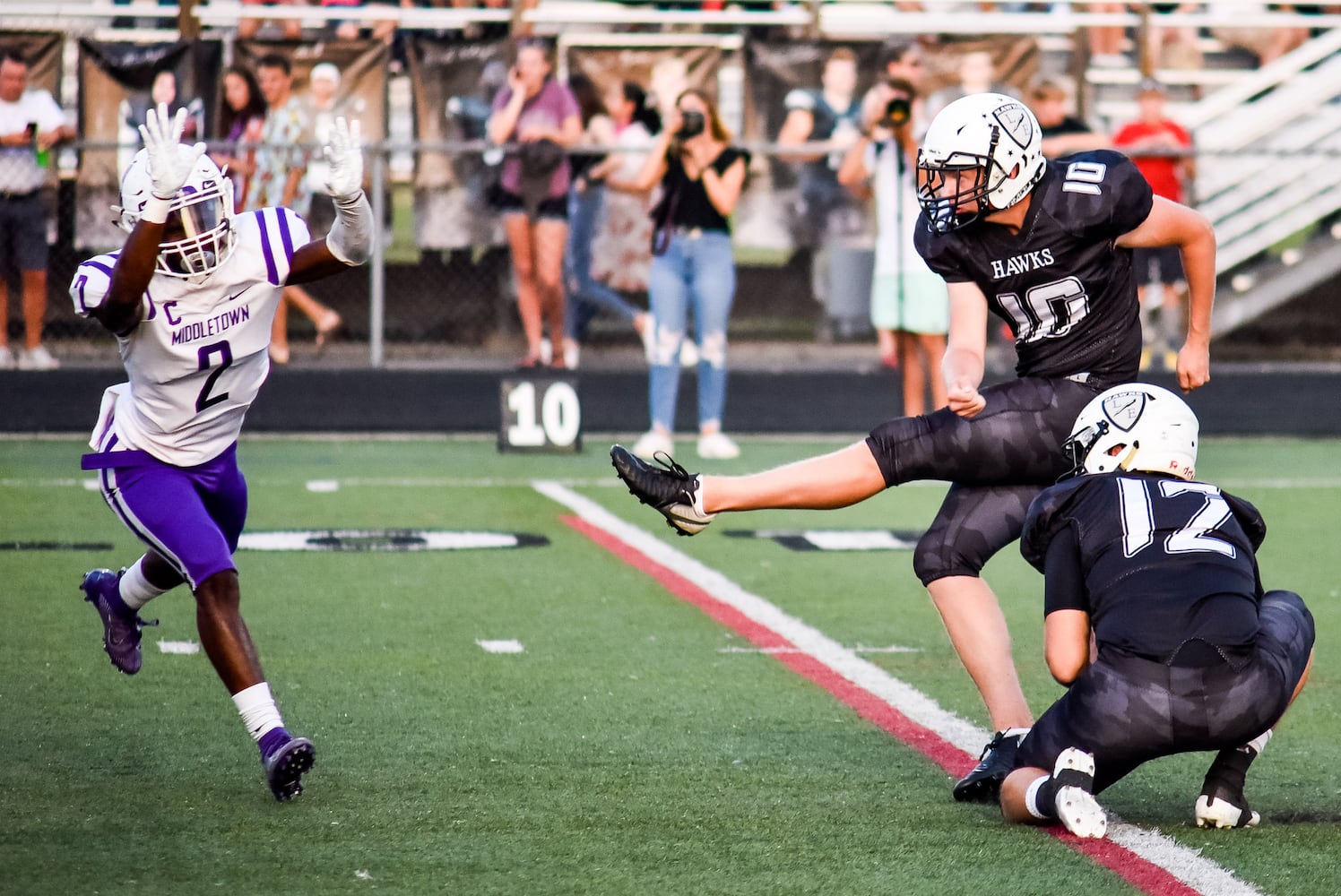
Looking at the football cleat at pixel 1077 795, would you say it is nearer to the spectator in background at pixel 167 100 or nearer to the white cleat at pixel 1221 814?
the white cleat at pixel 1221 814

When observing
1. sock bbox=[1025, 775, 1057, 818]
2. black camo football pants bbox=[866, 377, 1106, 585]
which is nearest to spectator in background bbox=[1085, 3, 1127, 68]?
black camo football pants bbox=[866, 377, 1106, 585]

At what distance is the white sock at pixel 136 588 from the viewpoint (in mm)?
5480

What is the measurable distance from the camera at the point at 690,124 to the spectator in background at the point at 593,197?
8.48 feet

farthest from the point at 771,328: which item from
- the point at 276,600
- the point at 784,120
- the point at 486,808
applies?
the point at 486,808

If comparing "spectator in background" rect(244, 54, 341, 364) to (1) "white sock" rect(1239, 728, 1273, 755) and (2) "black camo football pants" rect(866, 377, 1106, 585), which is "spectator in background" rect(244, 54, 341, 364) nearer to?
(2) "black camo football pants" rect(866, 377, 1106, 585)

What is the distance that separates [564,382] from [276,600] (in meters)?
4.89

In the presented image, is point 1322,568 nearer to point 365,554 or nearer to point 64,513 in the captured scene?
point 365,554

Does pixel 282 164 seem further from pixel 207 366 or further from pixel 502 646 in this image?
pixel 207 366

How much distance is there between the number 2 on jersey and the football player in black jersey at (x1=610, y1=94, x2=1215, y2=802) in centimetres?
107

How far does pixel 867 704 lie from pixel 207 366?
2.08 m

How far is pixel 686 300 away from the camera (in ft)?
37.9

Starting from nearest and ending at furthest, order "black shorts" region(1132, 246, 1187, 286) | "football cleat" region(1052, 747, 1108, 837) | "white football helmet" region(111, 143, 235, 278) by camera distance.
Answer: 1. "football cleat" region(1052, 747, 1108, 837)
2. "white football helmet" region(111, 143, 235, 278)
3. "black shorts" region(1132, 246, 1187, 286)

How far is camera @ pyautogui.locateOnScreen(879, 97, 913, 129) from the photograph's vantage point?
11.6m

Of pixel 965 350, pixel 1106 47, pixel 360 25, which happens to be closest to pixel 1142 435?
pixel 965 350
